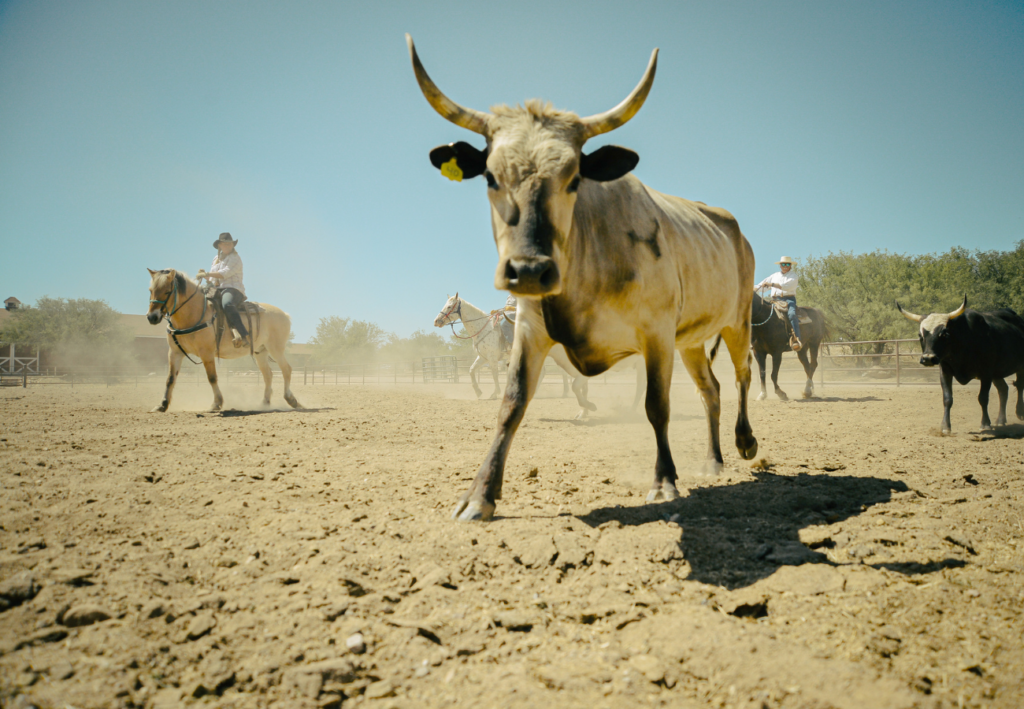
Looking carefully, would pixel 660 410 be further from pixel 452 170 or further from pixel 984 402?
pixel 984 402

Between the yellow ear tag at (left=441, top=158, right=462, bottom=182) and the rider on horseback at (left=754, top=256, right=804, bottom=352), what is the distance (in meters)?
11.2

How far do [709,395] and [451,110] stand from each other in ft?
10.1

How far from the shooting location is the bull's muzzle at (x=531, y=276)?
2371mm

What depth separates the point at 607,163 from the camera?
3.05 metres

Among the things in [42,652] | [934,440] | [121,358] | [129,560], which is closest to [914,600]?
[42,652]

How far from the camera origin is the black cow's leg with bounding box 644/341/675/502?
10.4 feet

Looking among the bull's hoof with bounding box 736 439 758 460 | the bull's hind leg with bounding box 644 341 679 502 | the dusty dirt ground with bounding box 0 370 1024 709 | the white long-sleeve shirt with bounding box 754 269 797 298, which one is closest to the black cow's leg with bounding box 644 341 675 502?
the bull's hind leg with bounding box 644 341 679 502

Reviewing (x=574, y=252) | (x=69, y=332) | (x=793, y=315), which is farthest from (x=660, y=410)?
(x=69, y=332)

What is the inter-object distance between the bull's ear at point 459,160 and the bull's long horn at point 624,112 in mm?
622

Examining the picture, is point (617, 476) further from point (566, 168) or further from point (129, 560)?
point (129, 560)

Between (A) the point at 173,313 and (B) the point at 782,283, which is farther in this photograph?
(B) the point at 782,283

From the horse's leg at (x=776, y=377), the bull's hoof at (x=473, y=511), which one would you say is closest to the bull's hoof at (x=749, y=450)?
the bull's hoof at (x=473, y=511)

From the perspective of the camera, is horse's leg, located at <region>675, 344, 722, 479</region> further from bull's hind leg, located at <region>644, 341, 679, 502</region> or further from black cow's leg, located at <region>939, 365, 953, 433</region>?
black cow's leg, located at <region>939, 365, 953, 433</region>

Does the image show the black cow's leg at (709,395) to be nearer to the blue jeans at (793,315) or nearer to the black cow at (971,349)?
the black cow at (971,349)
